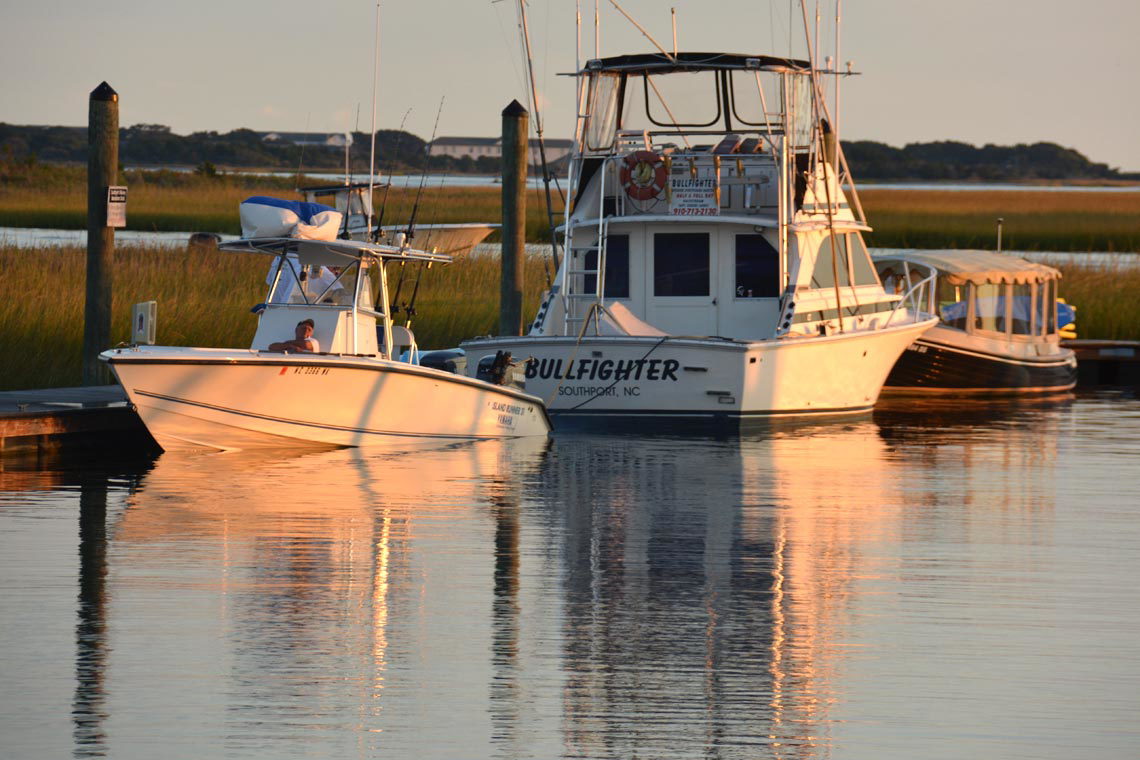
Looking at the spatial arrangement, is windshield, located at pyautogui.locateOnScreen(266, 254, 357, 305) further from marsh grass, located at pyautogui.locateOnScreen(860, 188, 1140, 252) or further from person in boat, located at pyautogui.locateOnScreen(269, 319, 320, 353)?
marsh grass, located at pyautogui.locateOnScreen(860, 188, 1140, 252)

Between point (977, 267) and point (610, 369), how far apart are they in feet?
27.5

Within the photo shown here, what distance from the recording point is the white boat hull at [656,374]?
65.5 feet

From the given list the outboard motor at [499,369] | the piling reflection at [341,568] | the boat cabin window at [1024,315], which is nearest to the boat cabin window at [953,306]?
the boat cabin window at [1024,315]

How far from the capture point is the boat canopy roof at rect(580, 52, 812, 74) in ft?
74.0

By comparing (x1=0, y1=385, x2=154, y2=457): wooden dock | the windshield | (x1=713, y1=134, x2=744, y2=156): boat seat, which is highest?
(x1=713, y1=134, x2=744, y2=156): boat seat

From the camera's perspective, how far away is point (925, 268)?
27500 mm

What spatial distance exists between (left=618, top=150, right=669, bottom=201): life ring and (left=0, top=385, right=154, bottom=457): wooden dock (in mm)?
6513

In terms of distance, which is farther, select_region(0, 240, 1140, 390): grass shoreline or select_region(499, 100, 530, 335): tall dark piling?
select_region(499, 100, 530, 335): tall dark piling

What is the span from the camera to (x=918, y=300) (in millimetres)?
25859

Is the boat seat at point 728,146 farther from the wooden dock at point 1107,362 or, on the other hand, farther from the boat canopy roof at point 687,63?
the wooden dock at point 1107,362

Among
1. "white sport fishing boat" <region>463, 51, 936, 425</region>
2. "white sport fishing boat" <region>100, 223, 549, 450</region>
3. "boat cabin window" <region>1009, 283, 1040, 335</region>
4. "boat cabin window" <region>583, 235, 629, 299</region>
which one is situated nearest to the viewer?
"white sport fishing boat" <region>100, 223, 549, 450</region>

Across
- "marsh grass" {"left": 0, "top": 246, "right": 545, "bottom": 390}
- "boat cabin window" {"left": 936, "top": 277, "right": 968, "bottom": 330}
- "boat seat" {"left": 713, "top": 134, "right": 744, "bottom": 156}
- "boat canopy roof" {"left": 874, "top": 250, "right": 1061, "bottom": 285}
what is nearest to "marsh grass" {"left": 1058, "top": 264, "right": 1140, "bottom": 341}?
"boat cabin window" {"left": 936, "top": 277, "right": 968, "bottom": 330}

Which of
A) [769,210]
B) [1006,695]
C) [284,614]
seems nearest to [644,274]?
[769,210]

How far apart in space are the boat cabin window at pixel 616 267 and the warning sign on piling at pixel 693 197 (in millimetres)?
698
